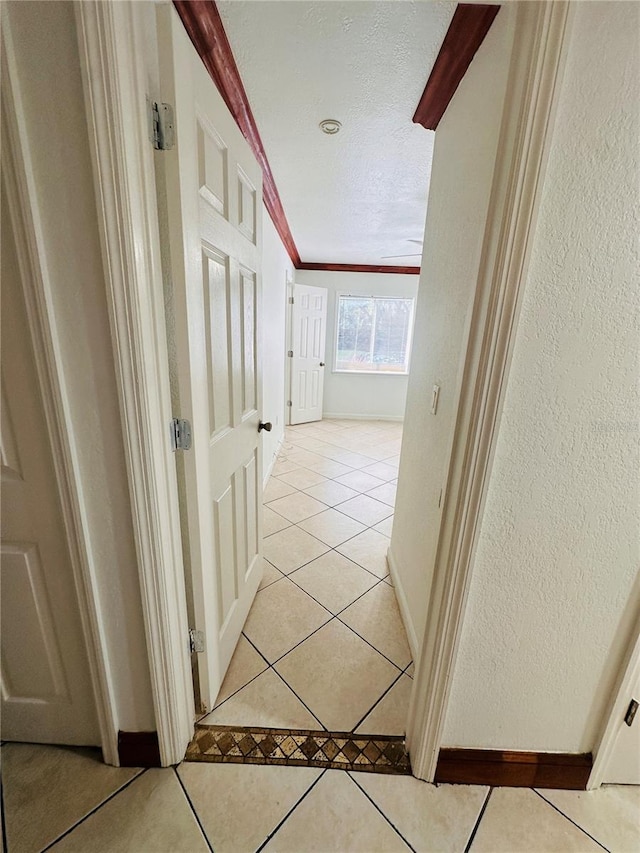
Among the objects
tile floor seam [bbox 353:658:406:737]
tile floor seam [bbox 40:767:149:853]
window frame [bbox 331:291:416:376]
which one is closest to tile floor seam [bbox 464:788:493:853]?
tile floor seam [bbox 353:658:406:737]

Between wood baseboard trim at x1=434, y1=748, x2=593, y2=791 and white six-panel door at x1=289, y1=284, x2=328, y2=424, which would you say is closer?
wood baseboard trim at x1=434, y1=748, x2=593, y2=791

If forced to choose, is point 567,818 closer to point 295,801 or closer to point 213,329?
point 295,801

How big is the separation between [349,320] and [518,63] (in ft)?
16.5

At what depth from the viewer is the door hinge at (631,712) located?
39.3 inches

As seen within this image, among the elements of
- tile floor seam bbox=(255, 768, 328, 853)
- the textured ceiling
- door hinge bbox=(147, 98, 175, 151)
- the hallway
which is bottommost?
the hallway

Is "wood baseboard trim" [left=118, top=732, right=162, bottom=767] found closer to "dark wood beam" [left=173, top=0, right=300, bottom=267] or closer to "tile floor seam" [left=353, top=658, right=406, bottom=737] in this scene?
"tile floor seam" [left=353, top=658, right=406, bottom=737]

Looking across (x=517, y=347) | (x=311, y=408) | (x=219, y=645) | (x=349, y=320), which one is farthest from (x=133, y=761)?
(x=349, y=320)

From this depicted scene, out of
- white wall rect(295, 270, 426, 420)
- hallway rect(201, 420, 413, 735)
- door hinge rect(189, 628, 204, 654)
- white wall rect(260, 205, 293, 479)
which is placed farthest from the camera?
white wall rect(295, 270, 426, 420)

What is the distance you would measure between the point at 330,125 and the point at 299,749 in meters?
2.58

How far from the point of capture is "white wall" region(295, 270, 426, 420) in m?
5.28

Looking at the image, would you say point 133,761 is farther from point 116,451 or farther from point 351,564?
point 351,564

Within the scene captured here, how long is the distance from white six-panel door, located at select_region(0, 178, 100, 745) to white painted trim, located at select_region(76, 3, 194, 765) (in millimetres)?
214

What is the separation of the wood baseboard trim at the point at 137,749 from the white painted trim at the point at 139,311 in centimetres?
5

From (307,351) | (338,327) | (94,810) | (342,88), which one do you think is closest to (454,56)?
(342,88)
